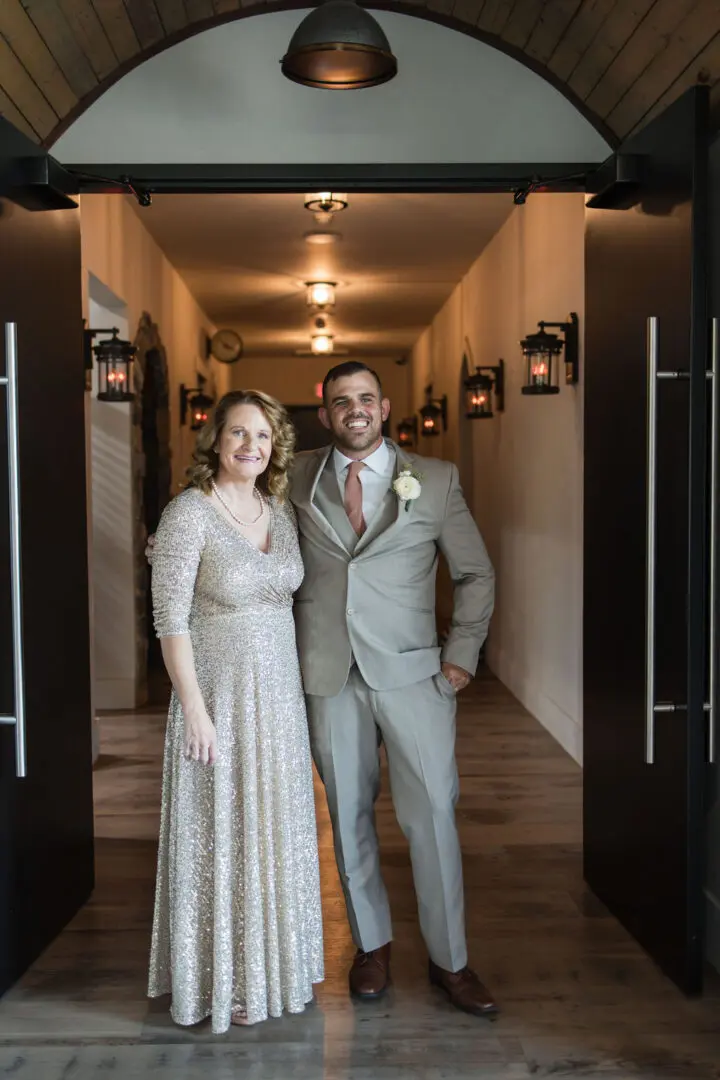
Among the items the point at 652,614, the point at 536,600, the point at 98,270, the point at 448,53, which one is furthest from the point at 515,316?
the point at 652,614

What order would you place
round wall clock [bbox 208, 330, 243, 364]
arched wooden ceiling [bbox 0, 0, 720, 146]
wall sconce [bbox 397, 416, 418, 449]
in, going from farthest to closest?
1. wall sconce [bbox 397, 416, 418, 449]
2. round wall clock [bbox 208, 330, 243, 364]
3. arched wooden ceiling [bbox 0, 0, 720, 146]

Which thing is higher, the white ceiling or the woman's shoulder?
the white ceiling

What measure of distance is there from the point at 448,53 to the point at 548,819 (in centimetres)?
292

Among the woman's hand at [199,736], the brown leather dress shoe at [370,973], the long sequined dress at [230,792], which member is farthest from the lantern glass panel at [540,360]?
the woman's hand at [199,736]

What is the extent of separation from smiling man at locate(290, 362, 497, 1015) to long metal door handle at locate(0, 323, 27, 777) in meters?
0.73

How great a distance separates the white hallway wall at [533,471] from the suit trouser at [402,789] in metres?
2.59

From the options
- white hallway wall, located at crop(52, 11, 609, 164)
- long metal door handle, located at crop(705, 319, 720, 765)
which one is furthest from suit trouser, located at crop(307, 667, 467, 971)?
white hallway wall, located at crop(52, 11, 609, 164)

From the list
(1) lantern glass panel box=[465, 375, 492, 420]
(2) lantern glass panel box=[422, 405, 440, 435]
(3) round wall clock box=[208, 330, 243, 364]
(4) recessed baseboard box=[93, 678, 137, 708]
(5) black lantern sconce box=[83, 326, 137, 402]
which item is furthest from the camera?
(3) round wall clock box=[208, 330, 243, 364]

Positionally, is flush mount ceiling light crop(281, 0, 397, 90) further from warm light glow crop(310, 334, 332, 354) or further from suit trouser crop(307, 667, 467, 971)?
warm light glow crop(310, 334, 332, 354)

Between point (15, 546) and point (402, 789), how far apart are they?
119 cm

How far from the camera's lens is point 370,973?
9.79ft

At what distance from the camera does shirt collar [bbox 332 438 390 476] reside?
303 centimetres

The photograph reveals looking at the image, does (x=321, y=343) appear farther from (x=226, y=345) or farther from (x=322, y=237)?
(x=322, y=237)

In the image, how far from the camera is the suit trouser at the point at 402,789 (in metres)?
2.95
